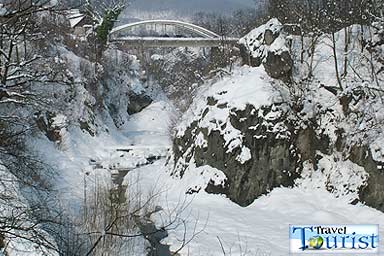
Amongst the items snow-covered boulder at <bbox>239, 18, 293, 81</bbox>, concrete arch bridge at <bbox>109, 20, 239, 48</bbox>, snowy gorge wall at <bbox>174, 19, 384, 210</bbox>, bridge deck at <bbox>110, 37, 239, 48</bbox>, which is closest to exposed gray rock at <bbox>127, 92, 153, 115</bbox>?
concrete arch bridge at <bbox>109, 20, 239, 48</bbox>

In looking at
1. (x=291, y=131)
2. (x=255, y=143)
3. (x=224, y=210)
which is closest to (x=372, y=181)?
(x=291, y=131)

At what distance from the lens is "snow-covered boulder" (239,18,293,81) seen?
1647 centimetres

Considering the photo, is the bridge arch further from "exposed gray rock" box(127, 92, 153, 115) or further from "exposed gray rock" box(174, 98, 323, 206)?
"exposed gray rock" box(174, 98, 323, 206)

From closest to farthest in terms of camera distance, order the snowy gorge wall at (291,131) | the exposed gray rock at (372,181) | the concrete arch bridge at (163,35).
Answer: the exposed gray rock at (372,181) → the snowy gorge wall at (291,131) → the concrete arch bridge at (163,35)

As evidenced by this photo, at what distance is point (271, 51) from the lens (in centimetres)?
1680

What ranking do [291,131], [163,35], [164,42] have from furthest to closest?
[163,35] → [164,42] → [291,131]

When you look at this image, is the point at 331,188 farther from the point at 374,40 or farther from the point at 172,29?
the point at 172,29

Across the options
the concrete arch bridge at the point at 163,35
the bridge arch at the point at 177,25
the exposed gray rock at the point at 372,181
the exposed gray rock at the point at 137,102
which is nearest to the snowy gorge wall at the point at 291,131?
the exposed gray rock at the point at 372,181

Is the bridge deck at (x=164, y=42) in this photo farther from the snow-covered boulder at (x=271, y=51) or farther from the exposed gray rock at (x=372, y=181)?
the exposed gray rock at (x=372, y=181)

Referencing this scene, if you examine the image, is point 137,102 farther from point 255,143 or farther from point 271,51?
point 255,143

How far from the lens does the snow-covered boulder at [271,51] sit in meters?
16.5

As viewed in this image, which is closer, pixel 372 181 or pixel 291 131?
pixel 372 181

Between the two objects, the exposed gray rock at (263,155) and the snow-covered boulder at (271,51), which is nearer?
the exposed gray rock at (263,155)

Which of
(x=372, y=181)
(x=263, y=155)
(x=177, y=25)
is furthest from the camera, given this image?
(x=177, y=25)
